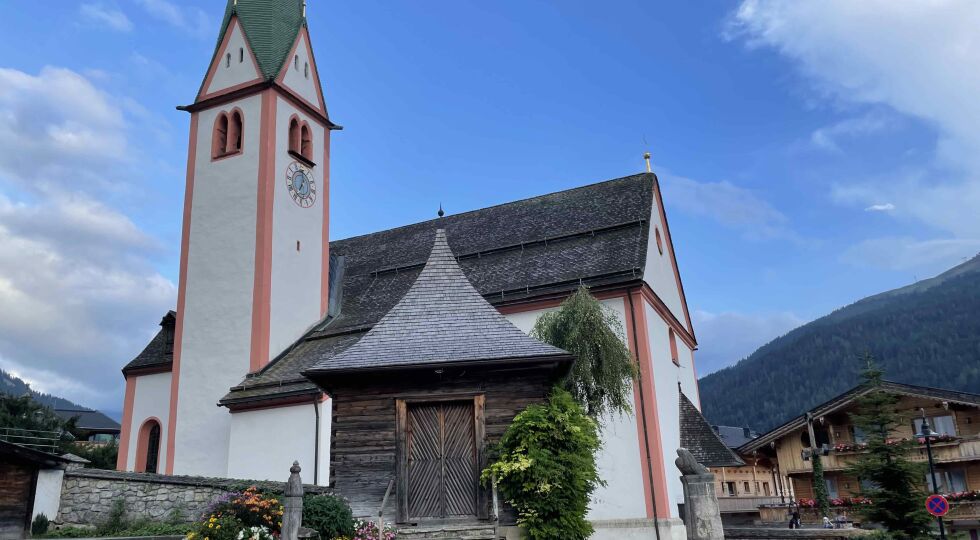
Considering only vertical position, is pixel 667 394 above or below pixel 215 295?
below

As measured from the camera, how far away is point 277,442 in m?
22.0

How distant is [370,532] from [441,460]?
5.93 ft

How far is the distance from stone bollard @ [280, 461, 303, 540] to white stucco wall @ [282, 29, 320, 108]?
18510mm

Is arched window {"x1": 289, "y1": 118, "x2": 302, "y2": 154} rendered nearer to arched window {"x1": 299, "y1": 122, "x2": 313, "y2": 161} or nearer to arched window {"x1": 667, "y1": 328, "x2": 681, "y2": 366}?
arched window {"x1": 299, "y1": 122, "x2": 313, "y2": 161}

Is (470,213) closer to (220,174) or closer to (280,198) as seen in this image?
(280,198)

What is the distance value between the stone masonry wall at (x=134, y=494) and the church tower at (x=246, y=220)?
5.83 m

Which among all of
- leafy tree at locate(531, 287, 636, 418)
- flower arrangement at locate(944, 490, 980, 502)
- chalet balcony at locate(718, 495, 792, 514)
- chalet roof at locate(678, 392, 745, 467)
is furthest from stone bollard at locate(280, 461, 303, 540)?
chalet balcony at locate(718, 495, 792, 514)

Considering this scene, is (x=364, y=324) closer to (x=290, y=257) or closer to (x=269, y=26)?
(x=290, y=257)

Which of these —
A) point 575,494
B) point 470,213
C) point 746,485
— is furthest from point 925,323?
point 575,494

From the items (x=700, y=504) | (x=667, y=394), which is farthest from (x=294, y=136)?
(x=700, y=504)

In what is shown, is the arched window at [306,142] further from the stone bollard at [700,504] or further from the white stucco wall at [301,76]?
the stone bollard at [700,504]

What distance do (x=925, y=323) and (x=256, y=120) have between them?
173 metres

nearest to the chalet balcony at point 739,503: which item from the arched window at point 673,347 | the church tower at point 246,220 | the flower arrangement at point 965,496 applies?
the flower arrangement at point 965,496

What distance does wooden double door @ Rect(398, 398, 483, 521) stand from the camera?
13344 mm
